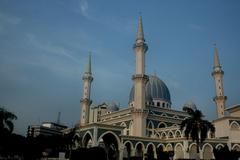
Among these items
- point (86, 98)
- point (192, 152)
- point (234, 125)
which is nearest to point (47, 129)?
point (86, 98)

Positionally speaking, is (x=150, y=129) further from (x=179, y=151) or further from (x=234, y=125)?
(x=234, y=125)

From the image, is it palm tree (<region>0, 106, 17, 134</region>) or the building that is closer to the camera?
palm tree (<region>0, 106, 17, 134</region>)

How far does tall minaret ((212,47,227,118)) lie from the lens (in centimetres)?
6862

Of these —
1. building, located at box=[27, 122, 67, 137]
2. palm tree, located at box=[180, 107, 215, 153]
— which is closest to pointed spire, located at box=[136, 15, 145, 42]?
palm tree, located at box=[180, 107, 215, 153]

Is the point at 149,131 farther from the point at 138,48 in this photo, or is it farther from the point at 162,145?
the point at 138,48

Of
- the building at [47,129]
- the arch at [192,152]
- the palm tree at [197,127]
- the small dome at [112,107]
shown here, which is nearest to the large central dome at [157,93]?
the small dome at [112,107]

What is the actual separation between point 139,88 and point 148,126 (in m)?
Result: 10.4

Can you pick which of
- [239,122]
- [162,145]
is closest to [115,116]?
[162,145]

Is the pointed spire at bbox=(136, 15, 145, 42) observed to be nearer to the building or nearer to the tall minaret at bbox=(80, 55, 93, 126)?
the tall minaret at bbox=(80, 55, 93, 126)

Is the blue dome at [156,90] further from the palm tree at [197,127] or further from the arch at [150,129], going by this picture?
the palm tree at [197,127]

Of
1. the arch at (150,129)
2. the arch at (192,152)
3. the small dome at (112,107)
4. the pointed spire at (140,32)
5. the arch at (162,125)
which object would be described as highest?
the pointed spire at (140,32)

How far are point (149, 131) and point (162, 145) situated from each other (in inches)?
249

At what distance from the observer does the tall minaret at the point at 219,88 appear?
68.6 metres

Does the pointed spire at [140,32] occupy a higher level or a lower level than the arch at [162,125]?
higher
